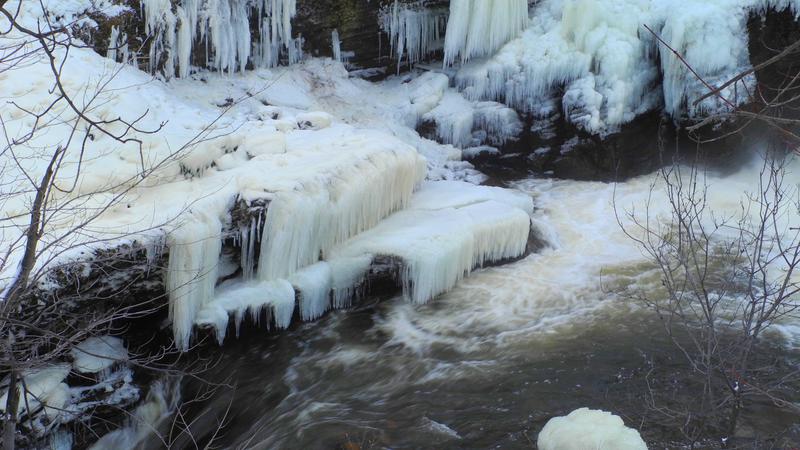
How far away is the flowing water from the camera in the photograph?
5016 millimetres

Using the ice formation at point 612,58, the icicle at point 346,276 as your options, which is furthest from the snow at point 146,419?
the ice formation at point 612,58

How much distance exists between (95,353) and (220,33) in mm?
5436

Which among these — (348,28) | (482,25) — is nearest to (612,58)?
(482,25)

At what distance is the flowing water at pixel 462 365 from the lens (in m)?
5.02

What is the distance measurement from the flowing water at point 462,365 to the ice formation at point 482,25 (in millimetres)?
4087

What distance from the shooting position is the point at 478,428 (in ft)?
16.2

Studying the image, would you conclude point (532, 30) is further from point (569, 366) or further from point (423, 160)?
point (569, 366)

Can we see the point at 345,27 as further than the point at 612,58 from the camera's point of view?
Yes

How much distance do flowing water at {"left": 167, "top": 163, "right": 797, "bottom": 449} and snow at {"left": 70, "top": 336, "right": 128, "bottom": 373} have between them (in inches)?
30.3

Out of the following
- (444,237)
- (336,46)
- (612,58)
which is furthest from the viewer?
(336,46)

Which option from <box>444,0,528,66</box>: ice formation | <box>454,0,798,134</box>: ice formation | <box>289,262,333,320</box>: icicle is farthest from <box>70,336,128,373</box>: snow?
<box>444,0,528,66</box>: ice formation

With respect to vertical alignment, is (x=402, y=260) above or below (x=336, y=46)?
below

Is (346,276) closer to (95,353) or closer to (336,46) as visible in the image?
(95,353)

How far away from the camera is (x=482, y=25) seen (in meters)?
10.3
